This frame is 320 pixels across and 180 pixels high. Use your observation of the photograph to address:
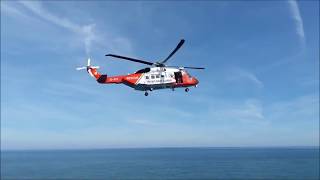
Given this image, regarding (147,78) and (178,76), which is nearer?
(147,78)

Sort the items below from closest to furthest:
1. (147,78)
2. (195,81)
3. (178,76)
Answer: (147,78) → (178,76) → (195,81)

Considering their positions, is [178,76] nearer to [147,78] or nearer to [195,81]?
[195,81]

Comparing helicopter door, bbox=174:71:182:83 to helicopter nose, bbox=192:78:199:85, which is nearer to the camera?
helicopter door, bbox=174:71:182:83

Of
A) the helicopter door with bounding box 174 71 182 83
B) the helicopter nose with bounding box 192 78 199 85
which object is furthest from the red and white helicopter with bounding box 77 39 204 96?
the helicopter nose with bounding box 192 78 199 85

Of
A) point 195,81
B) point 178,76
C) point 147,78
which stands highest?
point 178,76

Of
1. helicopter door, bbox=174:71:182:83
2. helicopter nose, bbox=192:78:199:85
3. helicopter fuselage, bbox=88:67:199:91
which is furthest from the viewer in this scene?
helicopter nose, bbox=192:78:199:85

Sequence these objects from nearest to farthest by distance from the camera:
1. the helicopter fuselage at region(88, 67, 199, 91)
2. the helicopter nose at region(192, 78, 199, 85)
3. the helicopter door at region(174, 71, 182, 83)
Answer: the helicopter fuselage at region(88, 67, 199, 91) → the helicopter door at region(174, 71, 182, 83) → the helicopter nose at region(192, 78, 199, 85)

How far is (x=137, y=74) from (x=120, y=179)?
156m

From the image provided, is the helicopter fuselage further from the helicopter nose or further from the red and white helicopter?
the helicopter nose

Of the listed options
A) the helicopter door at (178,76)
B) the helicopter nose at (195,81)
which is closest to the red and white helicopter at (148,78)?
the helicopter door at (178,76)

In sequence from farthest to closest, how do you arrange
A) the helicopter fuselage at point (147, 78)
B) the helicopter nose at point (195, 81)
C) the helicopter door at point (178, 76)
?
the helicopter nose at point (195, 81) → the helicopter door at point (178, 76) → the helicopter fuselage at point (147, 78)

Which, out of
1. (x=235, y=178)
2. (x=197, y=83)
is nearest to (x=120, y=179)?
(x=235, y=178)

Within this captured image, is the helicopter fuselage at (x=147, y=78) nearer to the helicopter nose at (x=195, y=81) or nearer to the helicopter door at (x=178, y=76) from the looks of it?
the helicopter door at (x=178, y=76)

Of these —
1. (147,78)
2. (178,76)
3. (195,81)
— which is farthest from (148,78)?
(195,81)
